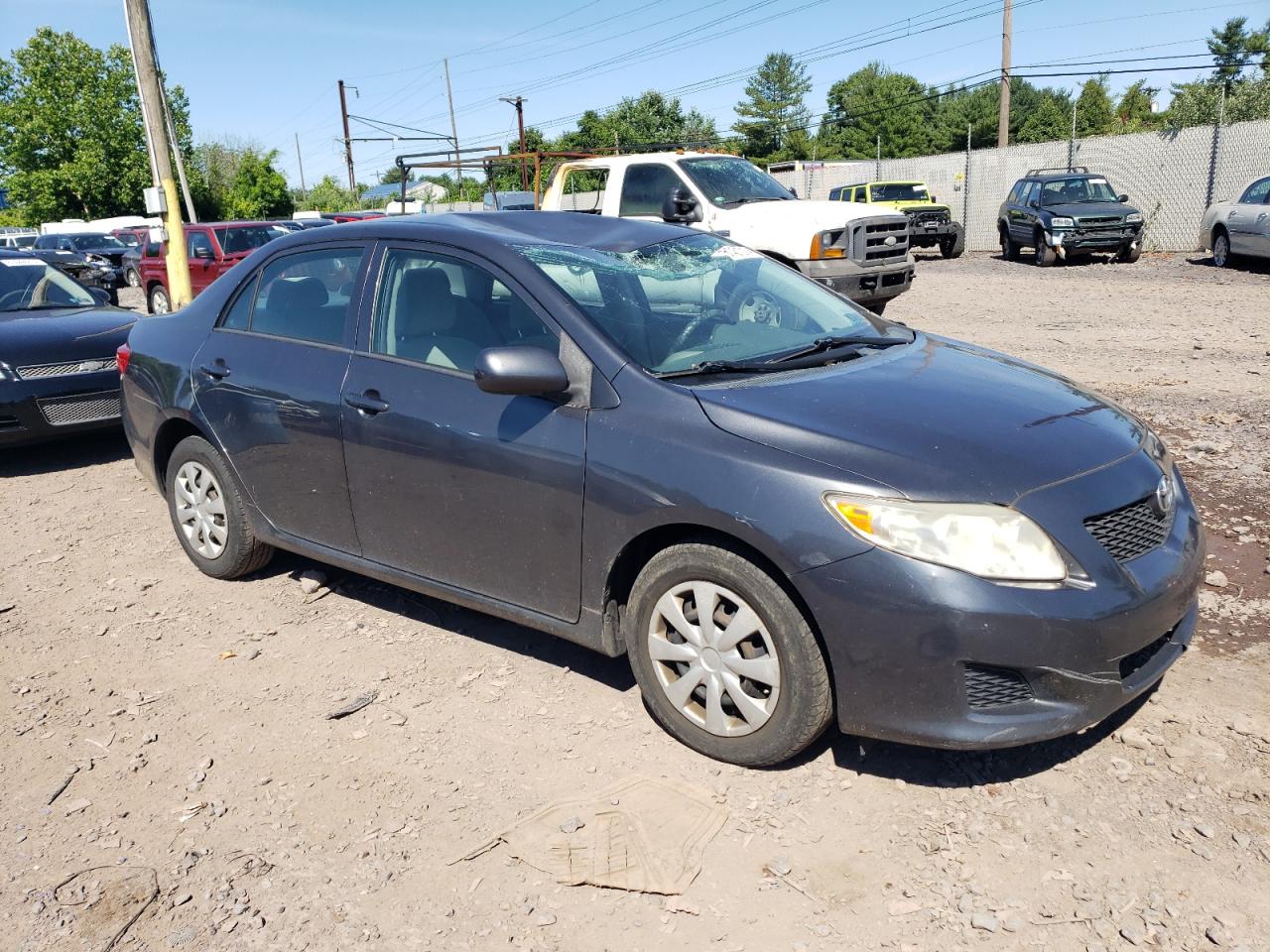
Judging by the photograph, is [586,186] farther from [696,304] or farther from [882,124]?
[882,124]

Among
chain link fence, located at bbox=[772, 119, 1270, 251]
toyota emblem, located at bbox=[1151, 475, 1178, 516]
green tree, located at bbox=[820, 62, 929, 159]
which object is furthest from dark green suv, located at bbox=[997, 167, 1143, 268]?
green tree, located at bbox=[820, 62, 929, 159]

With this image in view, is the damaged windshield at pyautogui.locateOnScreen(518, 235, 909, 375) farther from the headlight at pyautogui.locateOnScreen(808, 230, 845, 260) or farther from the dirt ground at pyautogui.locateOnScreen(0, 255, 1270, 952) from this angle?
the headlight at pyautogui.locateOnScreen(808, 230, 845, 260)

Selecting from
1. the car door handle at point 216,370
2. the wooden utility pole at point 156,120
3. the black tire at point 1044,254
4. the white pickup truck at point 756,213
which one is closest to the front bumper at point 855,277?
the white pickup truck at point 756,213

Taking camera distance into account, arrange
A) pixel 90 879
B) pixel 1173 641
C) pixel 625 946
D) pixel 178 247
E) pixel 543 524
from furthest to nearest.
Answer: pixel 178 247, pixel 543 524, pixel 1173 641, pixel 90 879, pixel 625 946

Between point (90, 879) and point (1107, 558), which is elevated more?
point (1107, 558)

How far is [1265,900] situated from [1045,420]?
1501mm

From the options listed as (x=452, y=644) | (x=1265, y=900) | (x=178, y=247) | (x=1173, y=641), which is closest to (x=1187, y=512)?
(x=1173, y=641)

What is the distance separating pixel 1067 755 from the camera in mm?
3316

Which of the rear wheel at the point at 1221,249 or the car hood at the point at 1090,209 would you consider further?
the car hood at the point at 1090,209

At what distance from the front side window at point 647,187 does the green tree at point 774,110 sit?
7553 centimetres

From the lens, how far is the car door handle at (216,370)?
4771 millimetres

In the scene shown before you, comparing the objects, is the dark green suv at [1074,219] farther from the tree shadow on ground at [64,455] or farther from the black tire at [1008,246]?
the tree shadow on ground at [64,455]

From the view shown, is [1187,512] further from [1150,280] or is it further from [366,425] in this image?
[1150,280]

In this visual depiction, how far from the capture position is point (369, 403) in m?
4.09
